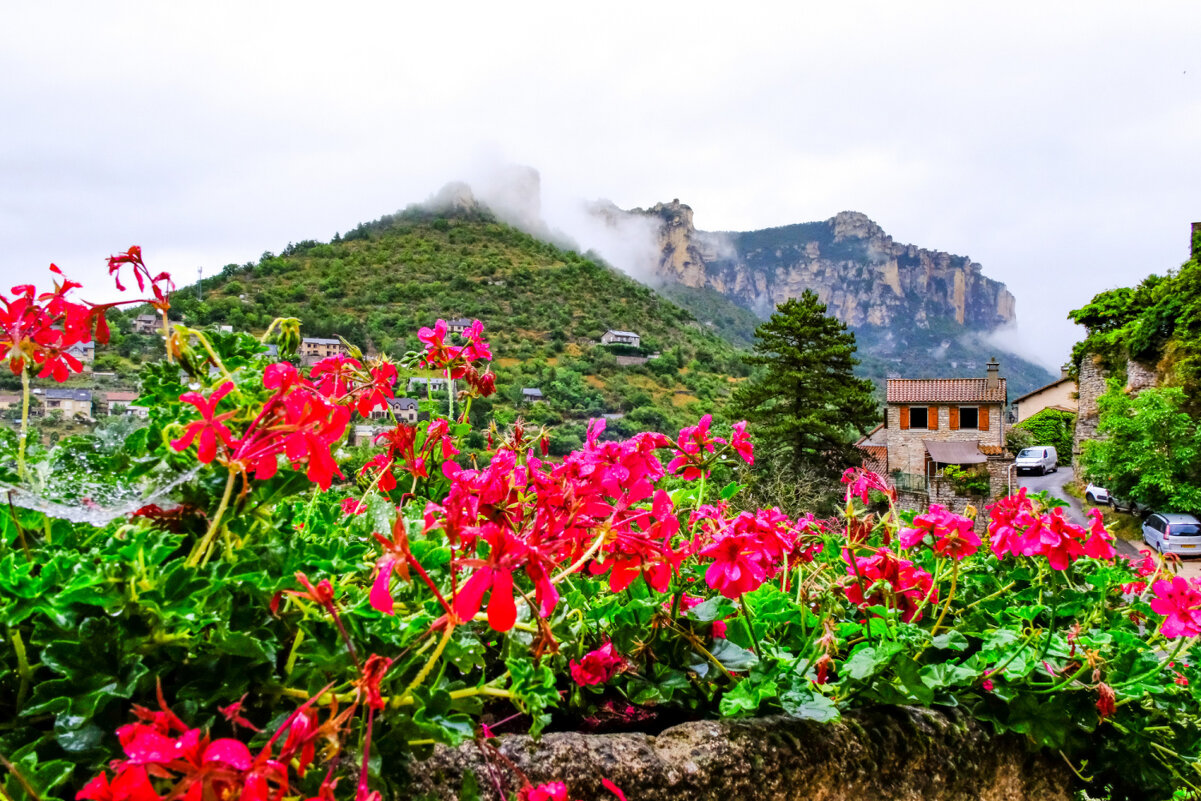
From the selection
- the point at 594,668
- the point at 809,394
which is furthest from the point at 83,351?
the point at 809,394

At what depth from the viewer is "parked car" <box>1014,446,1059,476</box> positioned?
2611 centimetres

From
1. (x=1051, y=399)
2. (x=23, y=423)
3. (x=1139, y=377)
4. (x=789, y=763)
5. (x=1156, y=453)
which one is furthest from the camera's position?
(x=1051, y=399)

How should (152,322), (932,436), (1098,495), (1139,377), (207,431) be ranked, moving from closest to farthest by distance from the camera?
1. (207,431)
2. (152,322)
3. (1098,495)
4. (1139,377)
5. (932,436)

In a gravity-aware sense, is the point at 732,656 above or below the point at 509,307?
below

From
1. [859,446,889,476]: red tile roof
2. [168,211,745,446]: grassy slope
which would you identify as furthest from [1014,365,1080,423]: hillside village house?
[168,211,745,446]: grassy slope

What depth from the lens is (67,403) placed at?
1.06 meters

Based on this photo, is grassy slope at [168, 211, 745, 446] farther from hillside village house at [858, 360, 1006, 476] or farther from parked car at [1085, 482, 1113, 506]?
parked car at [1085, 482, 1113, 506]

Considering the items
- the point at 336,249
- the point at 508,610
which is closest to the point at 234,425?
the point at 508,610

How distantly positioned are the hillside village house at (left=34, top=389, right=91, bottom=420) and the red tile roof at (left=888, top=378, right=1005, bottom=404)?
23.2m

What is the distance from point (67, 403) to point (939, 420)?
23819mm

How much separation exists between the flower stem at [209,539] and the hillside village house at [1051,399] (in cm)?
3436

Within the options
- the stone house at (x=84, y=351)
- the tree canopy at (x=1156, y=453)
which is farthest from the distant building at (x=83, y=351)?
the tree canopy at (x=1156, y=453)

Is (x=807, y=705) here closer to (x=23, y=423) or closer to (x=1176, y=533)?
(x=23, y=423)

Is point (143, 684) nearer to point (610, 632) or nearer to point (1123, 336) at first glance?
point (610, 632)
